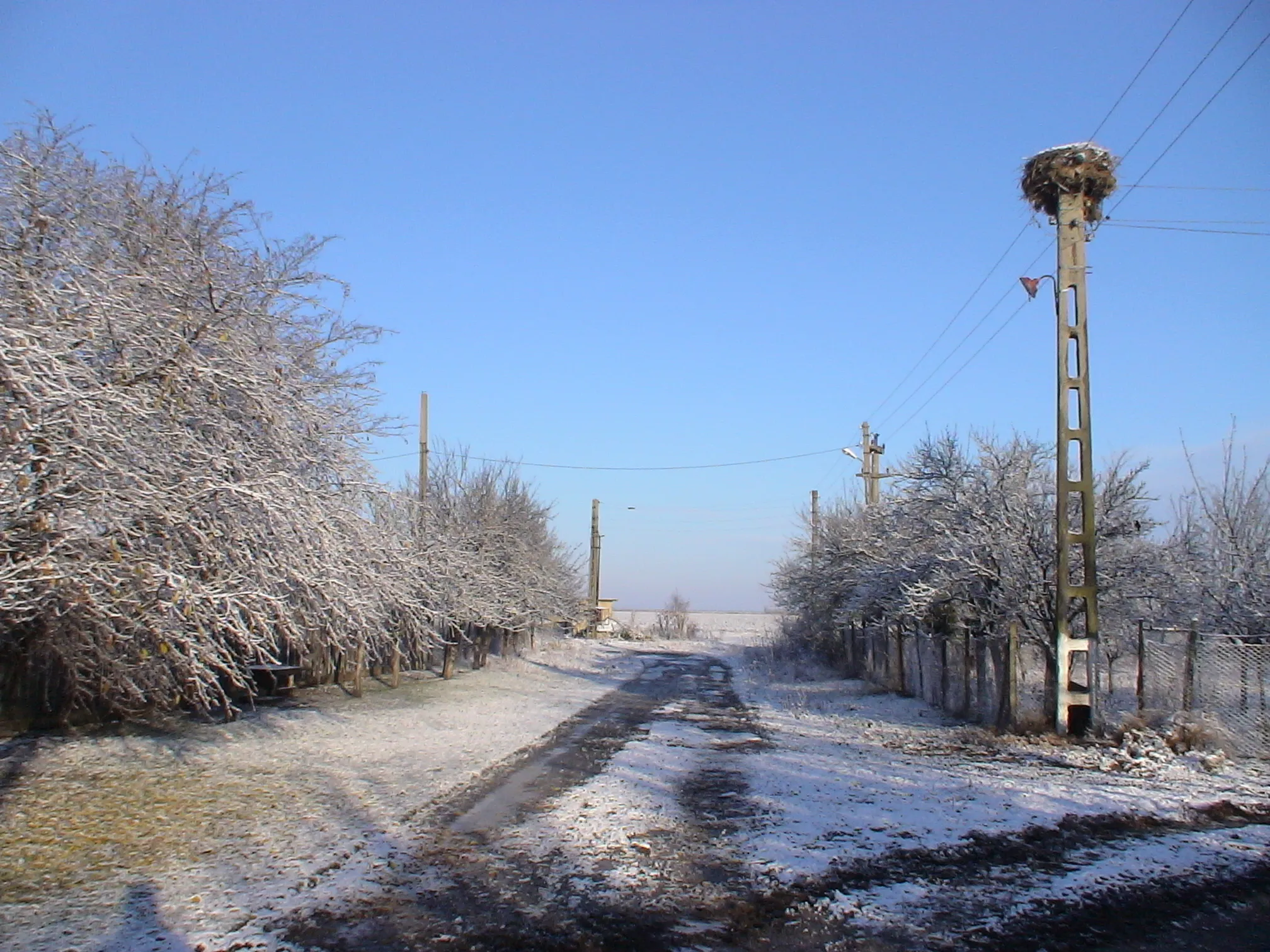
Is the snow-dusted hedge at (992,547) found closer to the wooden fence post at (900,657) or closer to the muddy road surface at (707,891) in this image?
the wooden fence post at (900,657)

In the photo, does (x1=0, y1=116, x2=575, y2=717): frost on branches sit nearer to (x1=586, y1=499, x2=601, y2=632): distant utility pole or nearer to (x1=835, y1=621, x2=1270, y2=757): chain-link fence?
(x1=835, y1=621, x2=1270, y2=757): chain-link fence

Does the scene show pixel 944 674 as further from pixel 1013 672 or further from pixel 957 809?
pixel 957 809

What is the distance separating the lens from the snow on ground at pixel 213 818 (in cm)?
609

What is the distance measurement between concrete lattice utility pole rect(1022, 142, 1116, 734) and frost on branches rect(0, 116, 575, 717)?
9.61m

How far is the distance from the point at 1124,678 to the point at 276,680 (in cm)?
1641

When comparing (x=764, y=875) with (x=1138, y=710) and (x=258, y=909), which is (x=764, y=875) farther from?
(x=1138, y=710)

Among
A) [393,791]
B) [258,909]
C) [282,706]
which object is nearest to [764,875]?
[258,909]

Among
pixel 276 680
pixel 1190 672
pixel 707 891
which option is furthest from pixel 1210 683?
pixel 276 680

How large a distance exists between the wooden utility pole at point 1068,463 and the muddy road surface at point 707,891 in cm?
456

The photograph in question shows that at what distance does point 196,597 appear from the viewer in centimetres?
809

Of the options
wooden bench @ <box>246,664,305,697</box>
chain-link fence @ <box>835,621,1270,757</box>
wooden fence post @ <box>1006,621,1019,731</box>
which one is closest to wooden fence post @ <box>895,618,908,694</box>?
chain-link fence @ <box>835,621,1270,757</box>

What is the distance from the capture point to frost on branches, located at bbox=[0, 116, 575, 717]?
24.8 feet

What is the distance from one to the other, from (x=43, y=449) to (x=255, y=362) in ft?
9.51

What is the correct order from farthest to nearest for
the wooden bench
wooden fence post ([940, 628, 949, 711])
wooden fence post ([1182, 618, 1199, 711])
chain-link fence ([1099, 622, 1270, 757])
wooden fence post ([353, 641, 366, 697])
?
wooden fence post ([353, 641, 366, 697]), the wooden bench, wooden fence post ([940, 628, 949, 711]), wooden fence post ([1182, 618, 1199, 711]), chain-link fence ([1099, 622, 1270, 757])
